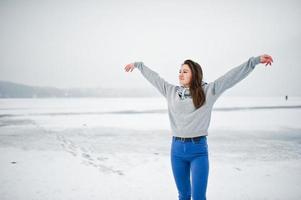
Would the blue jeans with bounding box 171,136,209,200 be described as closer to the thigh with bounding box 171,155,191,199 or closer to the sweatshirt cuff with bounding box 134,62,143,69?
the thigh with bounding box 171,155,191,199

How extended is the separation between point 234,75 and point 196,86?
14.6 inches

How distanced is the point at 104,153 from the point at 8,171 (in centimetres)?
251

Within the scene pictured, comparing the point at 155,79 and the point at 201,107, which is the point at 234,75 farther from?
the point at 155,79

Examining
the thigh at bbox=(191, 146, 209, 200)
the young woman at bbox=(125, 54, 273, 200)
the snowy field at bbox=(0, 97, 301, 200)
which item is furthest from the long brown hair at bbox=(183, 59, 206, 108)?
the snowy field at bbox=(0, 97, 301, 200)

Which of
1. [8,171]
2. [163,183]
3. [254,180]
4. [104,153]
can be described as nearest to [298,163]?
[254,180]

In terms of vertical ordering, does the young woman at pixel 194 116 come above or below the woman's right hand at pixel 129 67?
below

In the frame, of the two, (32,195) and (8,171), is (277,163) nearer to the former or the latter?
(32,195)

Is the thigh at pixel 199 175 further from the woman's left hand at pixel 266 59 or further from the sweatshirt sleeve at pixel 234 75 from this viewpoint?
the woman's left hand at pixel 266 59

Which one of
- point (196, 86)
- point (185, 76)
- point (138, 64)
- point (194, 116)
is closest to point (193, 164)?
point (194, 116)

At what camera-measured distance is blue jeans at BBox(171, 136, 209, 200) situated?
270cm

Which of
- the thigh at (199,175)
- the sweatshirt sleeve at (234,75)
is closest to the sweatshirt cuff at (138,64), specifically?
the sweatshirt sleeve at (234,75)

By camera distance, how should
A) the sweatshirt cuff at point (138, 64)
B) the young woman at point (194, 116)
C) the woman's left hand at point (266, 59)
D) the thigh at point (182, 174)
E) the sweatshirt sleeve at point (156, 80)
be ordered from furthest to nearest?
the sweatshirt cuff at point (138, 64), the sweatshirt sleeve at point (156, 80), the thigh at point (182, 174), the young woman at point (194, 116), the woman's left hand at point (266, 59)

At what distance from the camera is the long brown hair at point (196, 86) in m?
2.67

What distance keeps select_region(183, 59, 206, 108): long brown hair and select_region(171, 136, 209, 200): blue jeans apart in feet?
1.28
